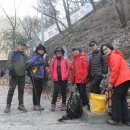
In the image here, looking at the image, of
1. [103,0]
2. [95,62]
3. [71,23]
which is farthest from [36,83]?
[103,0]

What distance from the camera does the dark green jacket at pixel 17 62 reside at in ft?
34.9

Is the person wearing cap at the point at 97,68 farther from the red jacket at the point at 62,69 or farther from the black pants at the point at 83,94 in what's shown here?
the red jacket at the point at 62,69

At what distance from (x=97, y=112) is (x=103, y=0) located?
99.2 ft

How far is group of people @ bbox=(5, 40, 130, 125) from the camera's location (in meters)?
8.46

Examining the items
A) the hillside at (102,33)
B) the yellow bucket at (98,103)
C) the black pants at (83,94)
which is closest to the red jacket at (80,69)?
the black pants at (83,94)

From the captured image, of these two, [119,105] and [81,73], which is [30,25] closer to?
[81,73]

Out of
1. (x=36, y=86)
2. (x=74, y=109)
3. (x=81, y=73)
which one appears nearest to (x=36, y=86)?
(x=36, y=86)

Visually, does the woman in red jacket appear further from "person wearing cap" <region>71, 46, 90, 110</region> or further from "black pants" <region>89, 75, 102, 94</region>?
"person wearing cap" <region>71, 46, 90, 110</region>

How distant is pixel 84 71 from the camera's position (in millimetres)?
10070

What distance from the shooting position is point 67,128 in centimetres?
843

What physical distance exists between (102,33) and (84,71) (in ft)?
43.6

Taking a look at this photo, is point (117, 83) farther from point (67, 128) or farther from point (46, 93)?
point (46, 93)

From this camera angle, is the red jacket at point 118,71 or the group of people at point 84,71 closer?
the red jacket at point 118,71

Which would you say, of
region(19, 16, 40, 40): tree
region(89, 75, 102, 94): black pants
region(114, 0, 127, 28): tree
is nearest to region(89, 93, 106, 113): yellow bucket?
region(89, 75, 102, 94): black pants
